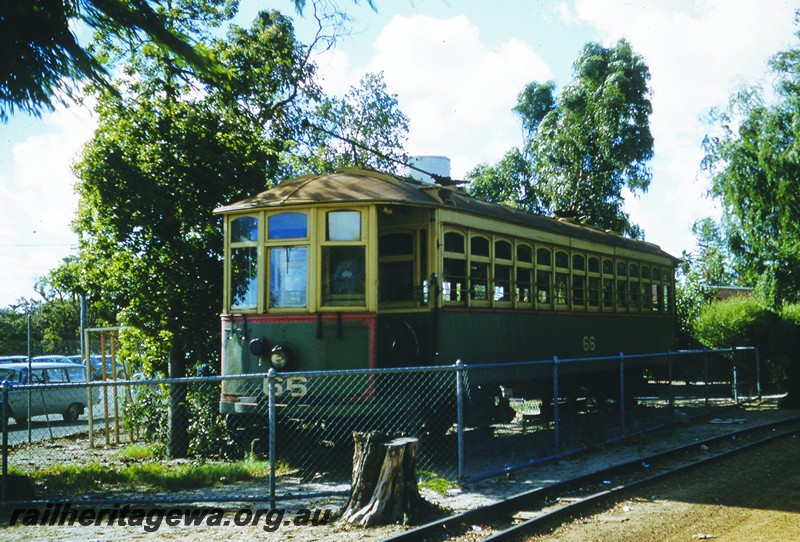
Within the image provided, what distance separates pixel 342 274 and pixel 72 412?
11.5 m

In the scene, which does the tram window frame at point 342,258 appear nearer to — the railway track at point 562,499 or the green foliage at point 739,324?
the railway track at point 562,499

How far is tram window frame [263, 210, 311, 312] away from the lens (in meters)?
9.55

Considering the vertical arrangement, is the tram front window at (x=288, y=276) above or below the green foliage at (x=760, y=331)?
above

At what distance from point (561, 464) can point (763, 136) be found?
1269cm

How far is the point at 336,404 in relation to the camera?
909 centimetres

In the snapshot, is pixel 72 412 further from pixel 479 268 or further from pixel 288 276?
pixel 479 268

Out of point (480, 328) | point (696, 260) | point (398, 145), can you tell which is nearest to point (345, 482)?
point (480, 328)

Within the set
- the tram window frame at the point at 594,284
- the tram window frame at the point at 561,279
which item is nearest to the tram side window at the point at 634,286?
the tram window frame at the point at 594,284

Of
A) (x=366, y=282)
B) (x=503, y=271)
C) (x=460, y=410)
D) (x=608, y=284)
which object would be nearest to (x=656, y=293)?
(x=608, y=284)

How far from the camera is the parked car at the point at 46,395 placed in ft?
53.2

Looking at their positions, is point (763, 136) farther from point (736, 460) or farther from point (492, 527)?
point (492, 527)

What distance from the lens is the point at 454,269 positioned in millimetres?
10359

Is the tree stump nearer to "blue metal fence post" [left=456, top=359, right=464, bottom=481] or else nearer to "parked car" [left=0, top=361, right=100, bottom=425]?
"blue metal fence post" [left=456, top=359, right=464, bottom=481]

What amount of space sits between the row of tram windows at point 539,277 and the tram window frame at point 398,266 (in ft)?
1.88
